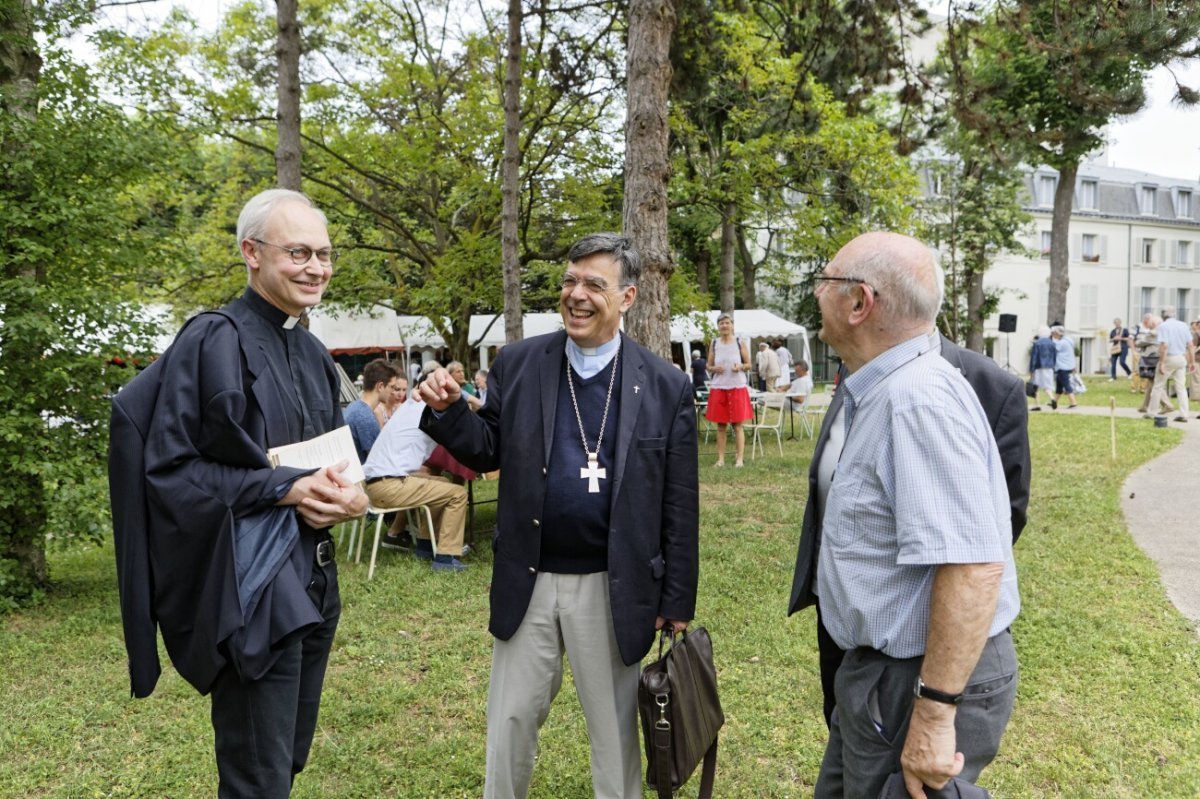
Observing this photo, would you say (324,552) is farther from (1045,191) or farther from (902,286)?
(1045,191)

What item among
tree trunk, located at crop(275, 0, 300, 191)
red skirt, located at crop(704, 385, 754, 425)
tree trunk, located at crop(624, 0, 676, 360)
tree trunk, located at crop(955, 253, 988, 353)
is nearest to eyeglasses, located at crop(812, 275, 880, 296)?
tree trunk, located at crop(624, 0, 676, 360)

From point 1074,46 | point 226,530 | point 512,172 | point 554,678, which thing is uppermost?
point 1074,46

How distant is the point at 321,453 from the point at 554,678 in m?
1.10

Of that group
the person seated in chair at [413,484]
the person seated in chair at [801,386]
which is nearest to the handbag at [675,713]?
the person seated in chair at [413,484]

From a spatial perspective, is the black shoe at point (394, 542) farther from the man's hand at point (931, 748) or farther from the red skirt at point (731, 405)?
the man's hand at point (931, 748)

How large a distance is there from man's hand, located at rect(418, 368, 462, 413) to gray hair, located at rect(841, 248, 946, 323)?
1.23m

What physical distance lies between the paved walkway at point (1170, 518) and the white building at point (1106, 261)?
32.9 meters

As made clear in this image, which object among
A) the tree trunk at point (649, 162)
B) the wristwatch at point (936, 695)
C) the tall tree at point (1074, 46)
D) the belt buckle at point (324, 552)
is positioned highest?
the tall tree at point (1074, 46)

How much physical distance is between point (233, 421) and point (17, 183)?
480cm

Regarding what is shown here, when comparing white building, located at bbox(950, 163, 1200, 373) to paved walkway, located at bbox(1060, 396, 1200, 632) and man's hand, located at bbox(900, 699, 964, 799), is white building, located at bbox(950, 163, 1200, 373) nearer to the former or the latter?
paved walkway, located at bbox(1060, 396, 1200, 632)

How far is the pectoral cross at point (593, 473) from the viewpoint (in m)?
2.58

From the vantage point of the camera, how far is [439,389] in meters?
2.48

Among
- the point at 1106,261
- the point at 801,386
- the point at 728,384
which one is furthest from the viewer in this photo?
the point at 1106,261

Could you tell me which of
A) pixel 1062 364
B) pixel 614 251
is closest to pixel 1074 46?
pixel 614 251
